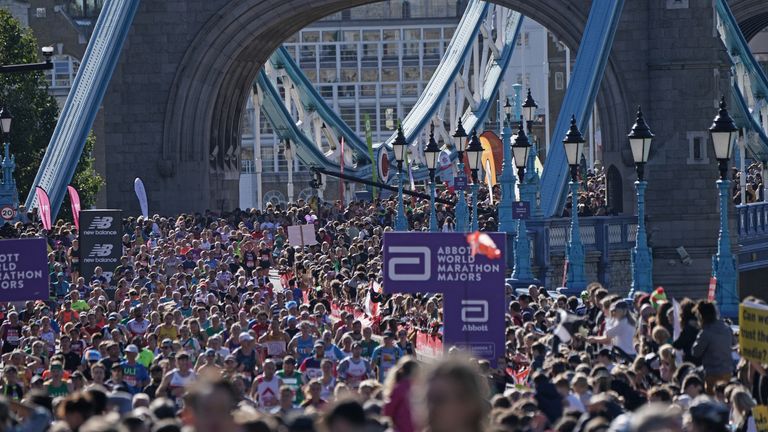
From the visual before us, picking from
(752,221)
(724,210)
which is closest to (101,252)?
(724,210)

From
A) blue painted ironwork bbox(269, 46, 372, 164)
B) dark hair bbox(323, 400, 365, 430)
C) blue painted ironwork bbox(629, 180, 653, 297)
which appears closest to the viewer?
dark hair bbox(323, 400, 365, 430)

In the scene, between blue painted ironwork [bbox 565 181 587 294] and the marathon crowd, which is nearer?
the marathon crowd

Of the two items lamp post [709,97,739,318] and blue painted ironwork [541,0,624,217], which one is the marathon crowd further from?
blue painted ironwork [541,0,624,217]

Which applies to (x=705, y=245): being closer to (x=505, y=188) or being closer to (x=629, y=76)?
(x=629, y=76)

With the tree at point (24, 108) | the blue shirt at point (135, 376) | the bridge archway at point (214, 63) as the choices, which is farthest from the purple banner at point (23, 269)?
the tree at point (24, 108)

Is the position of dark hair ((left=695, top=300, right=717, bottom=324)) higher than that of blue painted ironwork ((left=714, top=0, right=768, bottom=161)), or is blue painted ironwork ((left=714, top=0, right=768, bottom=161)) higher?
blue painted ironwork ((left=714, top=0, right=768, bottom=161))

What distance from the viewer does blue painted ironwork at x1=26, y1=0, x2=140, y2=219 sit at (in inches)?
1845

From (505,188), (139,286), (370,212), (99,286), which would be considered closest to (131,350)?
(99,286)

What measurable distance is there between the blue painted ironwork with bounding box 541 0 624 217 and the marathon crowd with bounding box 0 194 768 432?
750 cm

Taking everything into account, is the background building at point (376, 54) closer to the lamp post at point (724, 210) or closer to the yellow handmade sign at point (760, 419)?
the lamp post at point (724, 210)

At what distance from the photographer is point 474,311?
59.1ft

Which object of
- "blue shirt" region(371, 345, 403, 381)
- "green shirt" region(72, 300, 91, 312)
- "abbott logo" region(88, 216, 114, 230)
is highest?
"abbott logo" region(88, 216, 114, 230)

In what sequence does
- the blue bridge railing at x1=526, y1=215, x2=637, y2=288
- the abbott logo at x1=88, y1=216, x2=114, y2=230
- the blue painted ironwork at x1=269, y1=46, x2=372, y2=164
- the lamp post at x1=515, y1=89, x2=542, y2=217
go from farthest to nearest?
the blue painted ironwork at x1=269, y1=46, x2=372, y2=164, the blue bridge railing at x1=526, y1=215, x2=637, y2=288, the lamp post at x1=515, y1=89, x2=542, y2=217, the abbott logo at x1=88, y1=216, x2=114, y2=230

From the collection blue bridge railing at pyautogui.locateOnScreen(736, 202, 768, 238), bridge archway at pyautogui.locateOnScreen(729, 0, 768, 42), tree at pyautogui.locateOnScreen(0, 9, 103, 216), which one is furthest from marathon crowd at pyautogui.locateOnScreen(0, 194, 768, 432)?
bridge archway at pyautogui.locateOnScreen(729, 0, 768, 42)
